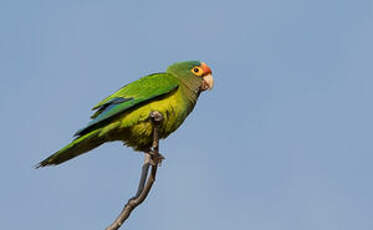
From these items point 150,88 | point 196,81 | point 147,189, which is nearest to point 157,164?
point 147,189

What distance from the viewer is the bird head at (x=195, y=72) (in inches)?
284

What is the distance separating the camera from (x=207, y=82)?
746 centimetres

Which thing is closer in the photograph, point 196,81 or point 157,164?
point 157,164

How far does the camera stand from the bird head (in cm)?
720

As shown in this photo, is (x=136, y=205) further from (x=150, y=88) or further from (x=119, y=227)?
(x=150, y=88)

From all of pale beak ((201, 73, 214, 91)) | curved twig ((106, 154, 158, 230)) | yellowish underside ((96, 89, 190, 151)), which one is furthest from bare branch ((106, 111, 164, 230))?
pale beak ((201, 73, 214, 91))

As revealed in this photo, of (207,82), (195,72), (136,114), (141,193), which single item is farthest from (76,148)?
(207,82)

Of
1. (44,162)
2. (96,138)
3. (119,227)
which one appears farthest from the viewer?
(96,138)

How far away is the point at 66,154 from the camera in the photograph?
5.59 m

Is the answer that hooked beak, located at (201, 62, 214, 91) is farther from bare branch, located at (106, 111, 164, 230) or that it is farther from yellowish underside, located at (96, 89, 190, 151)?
bare branch, located at (106, 111, 164, 230)

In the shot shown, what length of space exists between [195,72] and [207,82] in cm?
26

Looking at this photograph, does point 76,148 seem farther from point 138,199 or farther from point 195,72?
point 195,72

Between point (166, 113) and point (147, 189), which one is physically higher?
point (166, 113)

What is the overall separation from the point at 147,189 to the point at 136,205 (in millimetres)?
189
